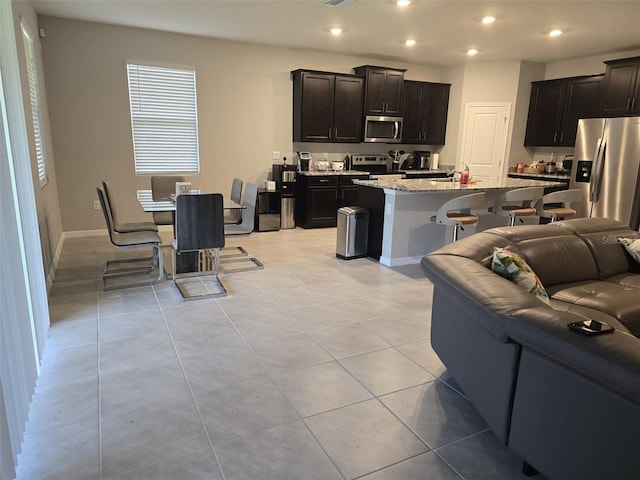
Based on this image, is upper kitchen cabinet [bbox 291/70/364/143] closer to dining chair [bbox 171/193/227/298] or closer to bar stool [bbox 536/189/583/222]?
bar stool [bbox 536/189/583/222]

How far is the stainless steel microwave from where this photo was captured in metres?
7.10

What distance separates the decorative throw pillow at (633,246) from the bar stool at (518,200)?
135 centimetres

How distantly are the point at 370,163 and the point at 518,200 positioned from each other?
3400 mm

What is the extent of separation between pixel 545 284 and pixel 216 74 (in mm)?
5394

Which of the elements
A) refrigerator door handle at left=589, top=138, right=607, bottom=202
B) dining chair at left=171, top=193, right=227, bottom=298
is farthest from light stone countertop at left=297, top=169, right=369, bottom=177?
refrigerator door handle at left=589, top=138, right=607, bottom=202

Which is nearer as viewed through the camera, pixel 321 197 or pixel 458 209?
pixel 458 209

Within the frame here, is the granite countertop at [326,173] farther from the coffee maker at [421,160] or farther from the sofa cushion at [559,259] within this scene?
the sofa cushion at [559,259]

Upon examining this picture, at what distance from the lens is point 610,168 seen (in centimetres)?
562

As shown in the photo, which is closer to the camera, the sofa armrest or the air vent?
the sofa armrest

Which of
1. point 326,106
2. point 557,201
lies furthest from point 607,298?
point 326,106

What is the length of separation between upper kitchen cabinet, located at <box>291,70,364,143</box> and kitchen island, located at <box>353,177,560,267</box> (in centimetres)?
211

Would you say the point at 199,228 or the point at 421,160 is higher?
the point at 421,160

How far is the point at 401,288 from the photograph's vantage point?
4.02 metres

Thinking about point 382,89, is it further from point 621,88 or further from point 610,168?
point 610,168
